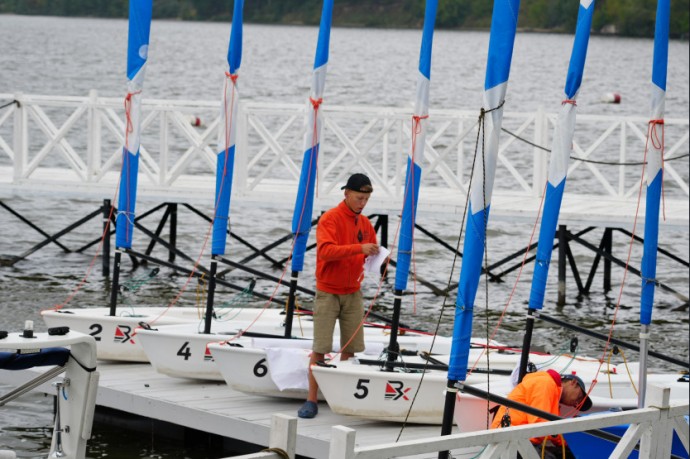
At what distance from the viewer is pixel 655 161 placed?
11.4m

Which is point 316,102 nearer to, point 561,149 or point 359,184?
point 359,184

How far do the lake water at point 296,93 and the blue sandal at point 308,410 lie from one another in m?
1.28

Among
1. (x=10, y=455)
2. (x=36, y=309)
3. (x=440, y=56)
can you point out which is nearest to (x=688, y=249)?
(x=36, y=309)

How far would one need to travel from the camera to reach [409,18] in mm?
121500

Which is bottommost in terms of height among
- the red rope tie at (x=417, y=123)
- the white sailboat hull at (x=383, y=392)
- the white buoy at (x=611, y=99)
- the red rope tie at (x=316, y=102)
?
the white sailboat hull at (x=383, y=392)

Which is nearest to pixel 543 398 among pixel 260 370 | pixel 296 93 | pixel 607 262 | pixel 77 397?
pixel 260 370

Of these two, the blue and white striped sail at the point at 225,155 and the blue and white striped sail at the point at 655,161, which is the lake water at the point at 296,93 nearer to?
the blue and white striped sail at the point at 225,155

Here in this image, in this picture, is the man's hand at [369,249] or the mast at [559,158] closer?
the mast at [559,158]

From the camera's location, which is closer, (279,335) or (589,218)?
(279,335)

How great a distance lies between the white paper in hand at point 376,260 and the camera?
1150cm

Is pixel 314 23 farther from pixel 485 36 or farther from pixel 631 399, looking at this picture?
pixel 631 399

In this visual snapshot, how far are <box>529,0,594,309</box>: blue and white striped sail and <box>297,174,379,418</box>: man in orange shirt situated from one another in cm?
129

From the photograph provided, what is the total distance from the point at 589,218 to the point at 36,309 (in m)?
7.22

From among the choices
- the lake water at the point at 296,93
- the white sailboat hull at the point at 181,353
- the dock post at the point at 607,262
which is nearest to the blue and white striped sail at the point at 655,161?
the white sailboat hull at the point at 181,353
